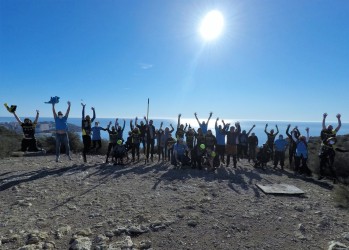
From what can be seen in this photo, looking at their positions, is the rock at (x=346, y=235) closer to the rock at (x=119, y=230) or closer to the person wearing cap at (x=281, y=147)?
the rock at (x=119, y=230)

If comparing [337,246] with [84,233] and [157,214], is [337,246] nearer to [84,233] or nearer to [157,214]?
[157,214]

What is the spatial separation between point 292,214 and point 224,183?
10.2 feet

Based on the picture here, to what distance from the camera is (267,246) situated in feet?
16.6

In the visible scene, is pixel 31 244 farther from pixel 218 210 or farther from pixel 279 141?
pixel 279 141

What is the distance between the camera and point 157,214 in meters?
6.35

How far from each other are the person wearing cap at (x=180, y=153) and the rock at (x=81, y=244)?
24.5 feet

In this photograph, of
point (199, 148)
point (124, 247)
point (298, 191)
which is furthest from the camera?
point (199, 148)

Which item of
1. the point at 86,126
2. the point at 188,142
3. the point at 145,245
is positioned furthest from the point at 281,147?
the point at 145,245

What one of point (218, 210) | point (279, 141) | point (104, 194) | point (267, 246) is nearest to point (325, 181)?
point (279, 141)

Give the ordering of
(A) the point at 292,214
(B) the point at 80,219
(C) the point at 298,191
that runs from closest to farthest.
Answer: (B) the point at 80,219 → (A) the point at 292,214 → (C) the point at 298,191

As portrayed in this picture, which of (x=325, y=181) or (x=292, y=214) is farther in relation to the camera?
(x=325, y=181)

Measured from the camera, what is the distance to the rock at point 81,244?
4773mm

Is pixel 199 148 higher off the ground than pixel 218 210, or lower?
higher

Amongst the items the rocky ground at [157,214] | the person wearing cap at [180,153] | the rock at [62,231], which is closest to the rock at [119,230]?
the rocky ground at [157,214]
